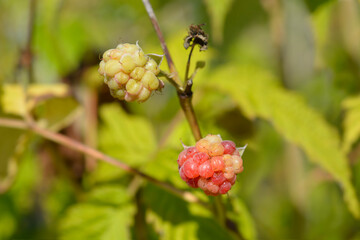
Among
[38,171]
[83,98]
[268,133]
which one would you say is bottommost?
[268,133]

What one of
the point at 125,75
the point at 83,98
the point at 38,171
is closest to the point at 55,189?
the point at 38,171

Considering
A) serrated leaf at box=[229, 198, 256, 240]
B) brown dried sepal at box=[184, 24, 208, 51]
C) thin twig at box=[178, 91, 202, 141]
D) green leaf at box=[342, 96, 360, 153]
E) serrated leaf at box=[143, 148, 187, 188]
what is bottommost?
serrated leaf at box=[229, 198, 256, 240]

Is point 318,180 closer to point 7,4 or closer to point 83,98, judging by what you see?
point 83,98

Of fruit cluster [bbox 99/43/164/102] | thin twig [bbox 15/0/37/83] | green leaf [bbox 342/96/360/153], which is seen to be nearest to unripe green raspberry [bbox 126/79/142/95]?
fruit cluster [bbox 99/43/164/102]

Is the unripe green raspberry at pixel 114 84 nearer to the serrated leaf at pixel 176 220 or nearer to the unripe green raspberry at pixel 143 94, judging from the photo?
the unripe green raspberry at pixel 143 94

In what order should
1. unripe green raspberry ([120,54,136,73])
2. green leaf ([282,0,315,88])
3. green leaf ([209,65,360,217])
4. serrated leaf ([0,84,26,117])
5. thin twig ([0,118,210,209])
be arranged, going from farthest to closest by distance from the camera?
green leaf ([282,0,315,88]) → serrated leaf ([0,84,26,117]) → green leaf ([209,65,360,217]) → thin twig ([0,118,210,209]) → unripe green raspberry ([120,54,136,73])

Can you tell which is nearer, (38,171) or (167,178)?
(167,178)

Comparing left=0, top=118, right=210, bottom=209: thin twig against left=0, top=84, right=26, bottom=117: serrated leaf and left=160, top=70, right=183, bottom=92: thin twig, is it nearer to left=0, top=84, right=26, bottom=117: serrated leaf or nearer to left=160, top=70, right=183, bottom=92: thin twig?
left=0, top=84, right=26, bottom=117: serrated leaf
